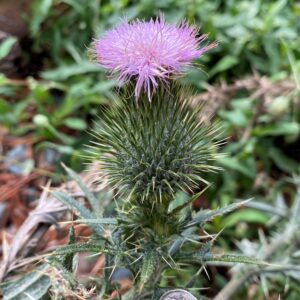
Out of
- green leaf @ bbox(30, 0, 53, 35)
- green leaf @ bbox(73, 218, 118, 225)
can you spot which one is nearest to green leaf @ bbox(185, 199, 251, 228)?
green leaf @ bbox(73, 218, 118, 225)

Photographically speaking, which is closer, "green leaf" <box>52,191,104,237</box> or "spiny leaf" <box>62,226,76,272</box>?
"spiny leaf" <box>62,226,76,272</box>

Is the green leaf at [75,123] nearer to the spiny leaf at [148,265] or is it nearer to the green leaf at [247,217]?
the green leaf at [247,217]

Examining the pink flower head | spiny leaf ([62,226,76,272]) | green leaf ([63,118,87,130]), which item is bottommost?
spiny leaf ([62,226,76,272])

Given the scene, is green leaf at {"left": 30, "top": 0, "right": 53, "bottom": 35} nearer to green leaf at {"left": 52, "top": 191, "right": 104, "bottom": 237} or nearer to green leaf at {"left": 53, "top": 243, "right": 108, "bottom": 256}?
green leaf at {"left": 52, "top": 191, "right": 104, "bottom": 237}

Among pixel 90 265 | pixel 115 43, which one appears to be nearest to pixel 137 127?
pixel 115 43

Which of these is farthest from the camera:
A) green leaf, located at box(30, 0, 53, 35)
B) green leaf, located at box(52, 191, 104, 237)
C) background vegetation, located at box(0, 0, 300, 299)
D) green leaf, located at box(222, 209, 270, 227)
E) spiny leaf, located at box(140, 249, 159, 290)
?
green leaf, located at box(30, 0, 53, 35)

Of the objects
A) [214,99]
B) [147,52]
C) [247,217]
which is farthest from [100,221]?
[214,99]

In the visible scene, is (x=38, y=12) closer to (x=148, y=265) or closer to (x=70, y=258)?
(x=70, y=258)
